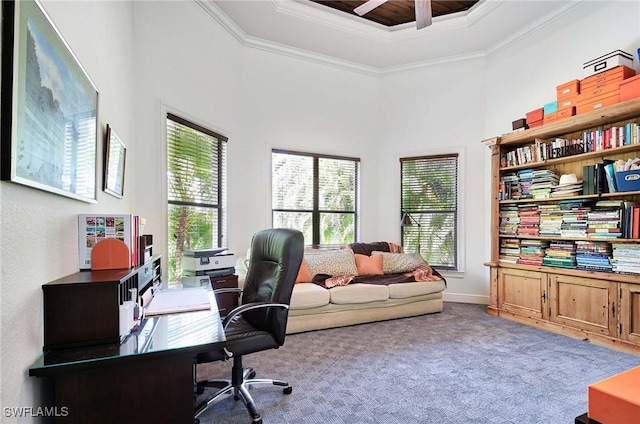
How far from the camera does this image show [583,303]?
323 centimetres

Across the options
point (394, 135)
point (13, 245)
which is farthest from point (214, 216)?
point (394, 135)

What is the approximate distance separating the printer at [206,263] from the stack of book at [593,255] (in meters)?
3.58

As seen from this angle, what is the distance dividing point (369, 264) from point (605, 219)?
8.36 feet

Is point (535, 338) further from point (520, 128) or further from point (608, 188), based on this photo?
point (520, 128)

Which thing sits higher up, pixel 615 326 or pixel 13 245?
pixel 13 245

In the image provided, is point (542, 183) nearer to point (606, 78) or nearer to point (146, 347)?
point (606, 78)

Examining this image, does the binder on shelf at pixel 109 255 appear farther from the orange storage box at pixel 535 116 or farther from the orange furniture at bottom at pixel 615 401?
the orange storage box at pixel 535 116

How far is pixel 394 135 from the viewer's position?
17.4 feet

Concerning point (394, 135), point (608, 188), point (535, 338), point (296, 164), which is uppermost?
point (394, 135)

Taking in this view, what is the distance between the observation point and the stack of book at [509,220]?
156 inches

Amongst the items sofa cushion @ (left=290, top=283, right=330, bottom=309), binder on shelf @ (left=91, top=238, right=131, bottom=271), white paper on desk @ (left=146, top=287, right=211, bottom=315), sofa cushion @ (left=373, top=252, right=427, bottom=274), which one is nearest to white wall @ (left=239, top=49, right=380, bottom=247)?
sofa cushion @ (left=373, top=252, right=427, bottom=274)

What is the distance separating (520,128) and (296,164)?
9.76 feet

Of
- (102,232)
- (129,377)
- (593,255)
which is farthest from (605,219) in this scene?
(102,232)

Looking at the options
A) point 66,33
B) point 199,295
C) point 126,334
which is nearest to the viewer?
point 126,334
